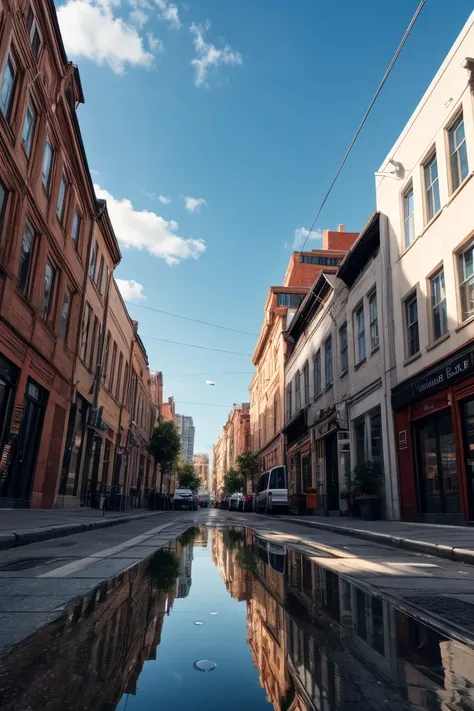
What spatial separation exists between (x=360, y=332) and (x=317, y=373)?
914 centimetres

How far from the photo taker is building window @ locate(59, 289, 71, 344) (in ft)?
64.4

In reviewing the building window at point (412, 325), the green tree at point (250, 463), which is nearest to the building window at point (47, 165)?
the building window at point (412, 325)

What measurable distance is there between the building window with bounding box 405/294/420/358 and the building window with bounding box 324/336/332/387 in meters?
10.3

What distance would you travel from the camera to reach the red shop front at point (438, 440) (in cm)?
1264

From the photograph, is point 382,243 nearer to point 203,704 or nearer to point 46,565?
point 46,565

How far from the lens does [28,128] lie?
15680 millimetres

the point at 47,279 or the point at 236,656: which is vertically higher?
the point at 47,279

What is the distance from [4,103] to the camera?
13.7m

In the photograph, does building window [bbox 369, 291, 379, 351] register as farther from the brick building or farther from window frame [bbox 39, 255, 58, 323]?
window frame [bbox 39, 255, 58, 323]

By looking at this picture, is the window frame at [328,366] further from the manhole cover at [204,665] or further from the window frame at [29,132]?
the manhole cover at [204,665]

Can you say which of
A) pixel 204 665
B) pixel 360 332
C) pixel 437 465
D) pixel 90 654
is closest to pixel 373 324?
pixel 360 332

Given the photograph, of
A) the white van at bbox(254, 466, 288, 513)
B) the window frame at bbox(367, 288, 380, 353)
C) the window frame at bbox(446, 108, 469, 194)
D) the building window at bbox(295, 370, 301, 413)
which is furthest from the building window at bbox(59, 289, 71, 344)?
the building window at bbox(295, 370, 301, 413)

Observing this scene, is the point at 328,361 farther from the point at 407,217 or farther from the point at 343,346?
the point at 407,217

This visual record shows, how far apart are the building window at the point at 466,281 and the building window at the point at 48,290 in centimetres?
1250
